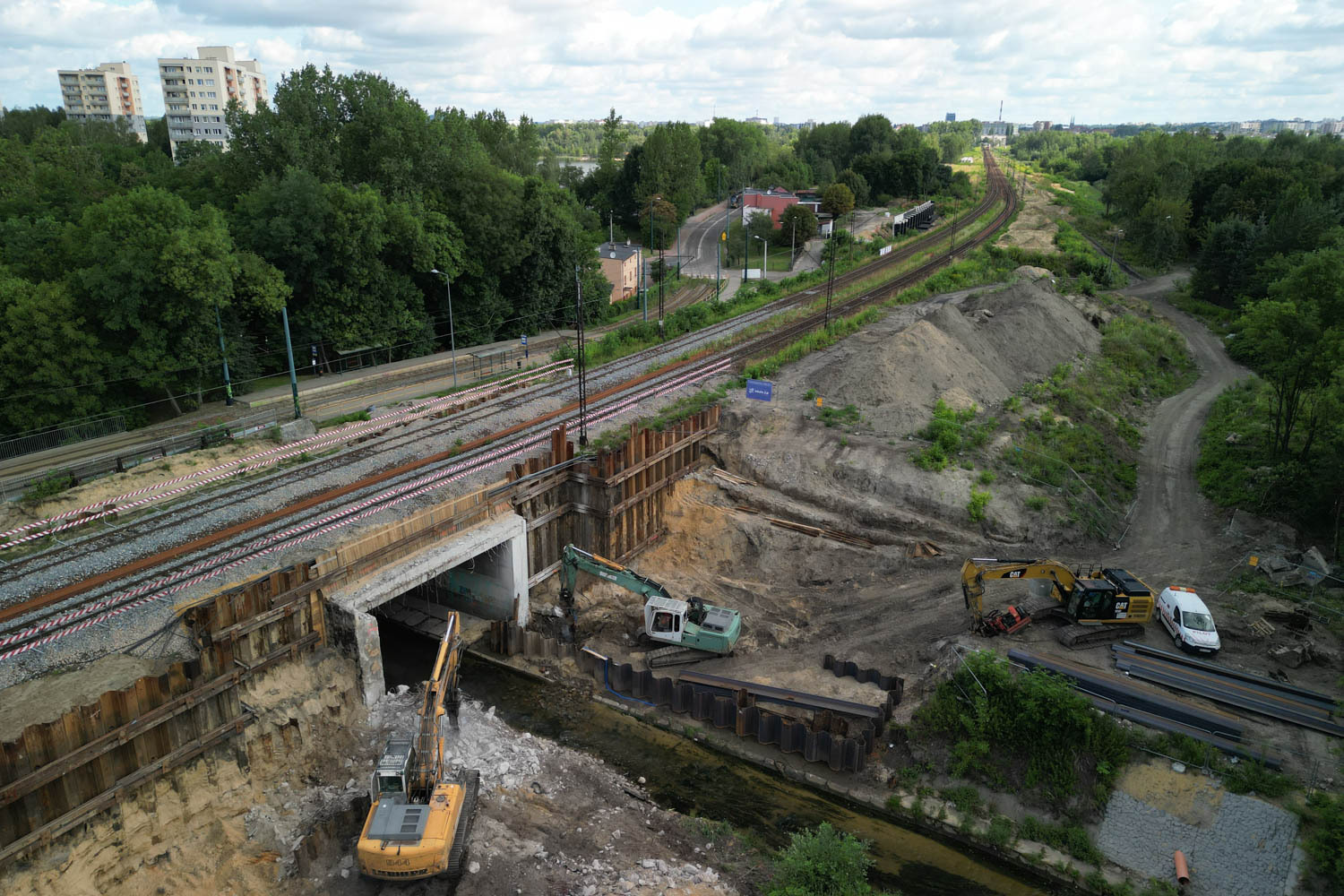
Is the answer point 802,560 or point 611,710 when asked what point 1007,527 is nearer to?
point 802,560

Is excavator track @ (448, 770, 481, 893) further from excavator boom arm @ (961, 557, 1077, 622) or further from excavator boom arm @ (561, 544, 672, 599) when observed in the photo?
excavator boom arm @ (961, 557, 1077, 622)

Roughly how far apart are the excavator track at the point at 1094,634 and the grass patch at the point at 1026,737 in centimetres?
344

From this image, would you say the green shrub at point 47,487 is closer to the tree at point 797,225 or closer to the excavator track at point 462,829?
the excavator track at point 462,829

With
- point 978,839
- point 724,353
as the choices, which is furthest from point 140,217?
point 978,839

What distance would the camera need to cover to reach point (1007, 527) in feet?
110

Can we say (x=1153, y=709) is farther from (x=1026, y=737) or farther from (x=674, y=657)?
(x=674, y=657)

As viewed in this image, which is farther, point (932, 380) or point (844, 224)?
point (844, 224)

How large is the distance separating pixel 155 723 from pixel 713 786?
1500 centimetres

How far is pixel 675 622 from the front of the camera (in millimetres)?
27969

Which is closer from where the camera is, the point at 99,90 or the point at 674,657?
the point at 674,657

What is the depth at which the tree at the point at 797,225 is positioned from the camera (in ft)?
340

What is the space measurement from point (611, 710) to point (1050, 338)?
45.5m

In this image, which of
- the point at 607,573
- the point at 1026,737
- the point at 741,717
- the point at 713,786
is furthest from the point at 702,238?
the point at 1026,737

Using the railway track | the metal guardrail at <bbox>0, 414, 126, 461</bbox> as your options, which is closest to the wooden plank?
the railway track
